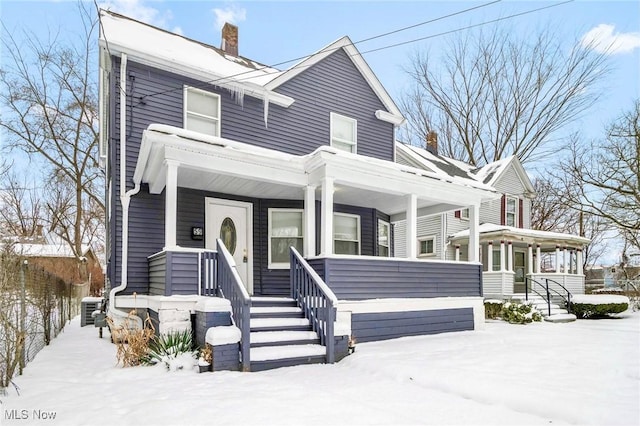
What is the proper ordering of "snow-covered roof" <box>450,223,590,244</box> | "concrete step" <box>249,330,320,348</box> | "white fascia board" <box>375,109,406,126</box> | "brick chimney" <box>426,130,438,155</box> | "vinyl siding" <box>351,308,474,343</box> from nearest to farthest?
1. "concrete step" <box>249,330,320,348</box>
2. "vinyl siding" <box>351,308,474,343</box>
3. "white fascia board" <box>375,109,406,126</box>
4. "snow-covered roof" <box>450,223,590,244</box>
5. "brick chimney" <box>426,130,438,155</box>

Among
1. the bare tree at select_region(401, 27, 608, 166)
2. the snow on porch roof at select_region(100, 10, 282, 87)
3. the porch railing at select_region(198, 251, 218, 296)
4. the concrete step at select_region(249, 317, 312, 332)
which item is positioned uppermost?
the bare tree at select_region(401, 27, 608, 166)

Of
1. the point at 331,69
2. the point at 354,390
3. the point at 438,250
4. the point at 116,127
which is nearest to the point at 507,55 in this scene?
the point at 438,250

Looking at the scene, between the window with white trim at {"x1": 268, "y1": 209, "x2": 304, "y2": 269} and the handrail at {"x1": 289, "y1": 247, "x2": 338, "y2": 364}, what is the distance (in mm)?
1871

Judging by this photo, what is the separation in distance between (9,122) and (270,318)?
18.3 meters

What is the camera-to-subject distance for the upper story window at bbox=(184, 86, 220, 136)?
8.53m

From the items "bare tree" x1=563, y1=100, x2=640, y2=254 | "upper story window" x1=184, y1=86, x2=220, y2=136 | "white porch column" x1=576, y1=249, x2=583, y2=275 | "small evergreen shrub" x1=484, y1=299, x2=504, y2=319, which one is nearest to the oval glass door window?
"upper story window" x1=184, y1=86, x2=220, y2=136

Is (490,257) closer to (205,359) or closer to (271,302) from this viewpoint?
(271,302)

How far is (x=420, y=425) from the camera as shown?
3.42 meters

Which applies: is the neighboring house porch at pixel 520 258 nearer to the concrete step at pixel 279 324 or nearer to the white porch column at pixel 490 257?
the white porch column at pixel 490 257

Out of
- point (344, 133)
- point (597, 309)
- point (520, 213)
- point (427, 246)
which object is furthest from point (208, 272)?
point (520, 213)

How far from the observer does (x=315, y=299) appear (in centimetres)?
633

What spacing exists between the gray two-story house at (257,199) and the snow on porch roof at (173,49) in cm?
5

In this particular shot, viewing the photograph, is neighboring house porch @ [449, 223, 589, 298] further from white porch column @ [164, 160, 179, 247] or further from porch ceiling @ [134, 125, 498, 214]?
white porch column @ [164, 160, 179, 247]

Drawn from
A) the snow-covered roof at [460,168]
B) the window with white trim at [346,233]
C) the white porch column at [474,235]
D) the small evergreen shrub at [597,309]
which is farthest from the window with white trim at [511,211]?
the window with white trim at [346,233]
